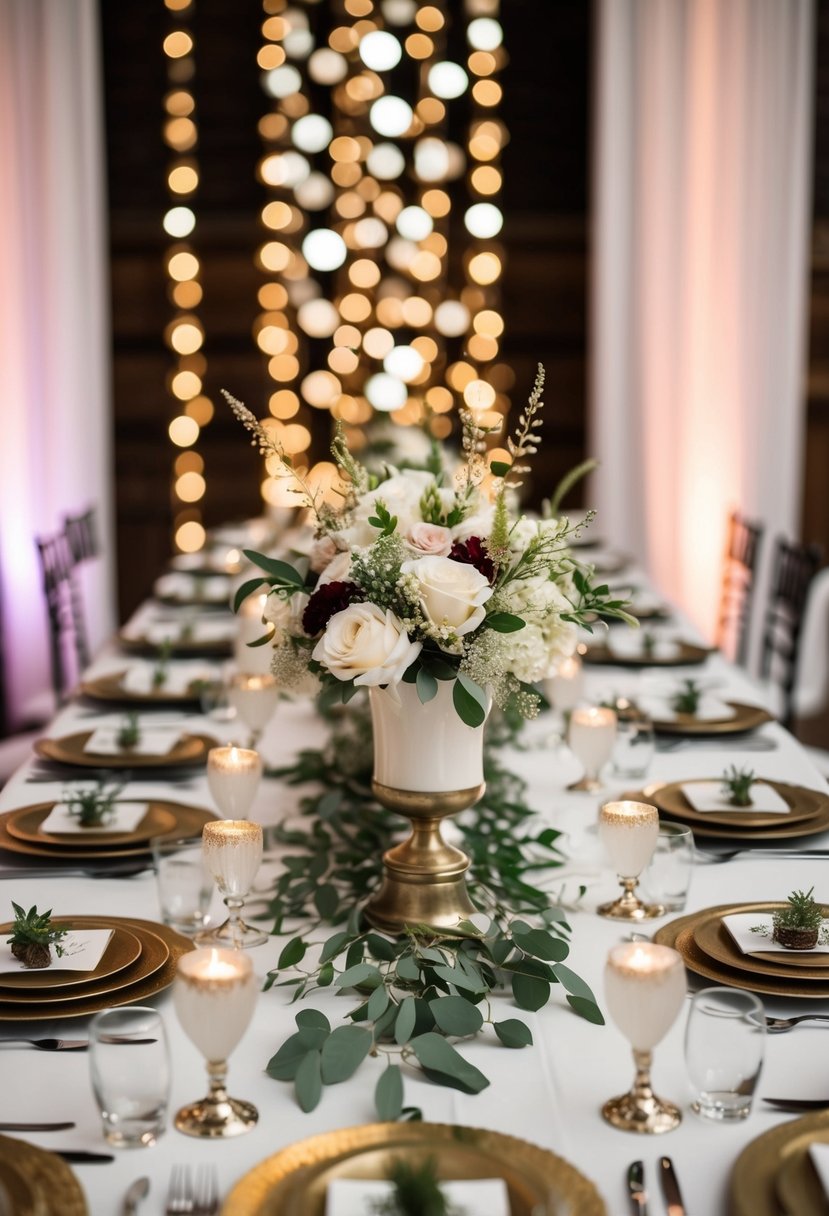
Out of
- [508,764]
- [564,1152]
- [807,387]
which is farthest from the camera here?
[807,387]

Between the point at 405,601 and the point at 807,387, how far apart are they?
483 cm

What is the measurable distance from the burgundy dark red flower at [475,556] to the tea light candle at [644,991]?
1.57ft

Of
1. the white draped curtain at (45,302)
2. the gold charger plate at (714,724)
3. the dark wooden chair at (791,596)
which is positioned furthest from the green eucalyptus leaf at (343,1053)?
the white draped curtain at (45,302)

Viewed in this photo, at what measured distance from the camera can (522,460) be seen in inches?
245

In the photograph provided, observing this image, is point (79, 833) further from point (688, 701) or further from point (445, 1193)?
point (688, 701)

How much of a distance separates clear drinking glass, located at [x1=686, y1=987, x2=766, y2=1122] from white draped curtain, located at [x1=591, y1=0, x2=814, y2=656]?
15.4 feet

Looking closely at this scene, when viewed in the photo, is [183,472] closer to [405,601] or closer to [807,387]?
[807,387]

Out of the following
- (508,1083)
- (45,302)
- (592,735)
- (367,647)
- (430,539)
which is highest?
(45,302)

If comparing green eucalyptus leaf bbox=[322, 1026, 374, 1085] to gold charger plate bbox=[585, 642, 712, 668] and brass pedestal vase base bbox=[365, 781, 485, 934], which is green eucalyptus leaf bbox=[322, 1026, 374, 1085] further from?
gold charger plate bbox=[585, 642, 712, 668]

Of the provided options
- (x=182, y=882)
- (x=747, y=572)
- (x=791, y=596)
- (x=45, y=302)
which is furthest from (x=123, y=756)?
(x=45, y=302)

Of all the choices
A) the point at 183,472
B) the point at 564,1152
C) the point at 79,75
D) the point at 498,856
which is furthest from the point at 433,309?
the point at 564,1152

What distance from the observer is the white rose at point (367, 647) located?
4.88ft

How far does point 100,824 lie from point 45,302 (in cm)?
407

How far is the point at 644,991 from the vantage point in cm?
118
